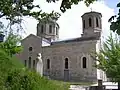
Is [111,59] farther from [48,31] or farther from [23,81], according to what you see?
[48,31]

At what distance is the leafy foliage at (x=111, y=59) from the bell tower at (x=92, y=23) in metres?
15.7

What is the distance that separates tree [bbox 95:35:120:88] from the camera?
16500 mm

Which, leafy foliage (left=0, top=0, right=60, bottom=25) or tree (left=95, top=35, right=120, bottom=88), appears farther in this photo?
tree (left=95, top=35, right=120, bottom=88)

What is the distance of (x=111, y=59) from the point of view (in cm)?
1803

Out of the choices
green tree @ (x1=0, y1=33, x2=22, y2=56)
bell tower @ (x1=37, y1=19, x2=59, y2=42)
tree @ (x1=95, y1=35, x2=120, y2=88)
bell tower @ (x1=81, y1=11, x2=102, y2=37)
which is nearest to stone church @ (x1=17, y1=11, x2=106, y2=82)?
bell tower @ (x1=81, y1=11, x2=102, y2=37)

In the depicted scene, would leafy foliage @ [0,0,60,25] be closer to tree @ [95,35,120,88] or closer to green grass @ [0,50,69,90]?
green grass @ [0,50,69,90]

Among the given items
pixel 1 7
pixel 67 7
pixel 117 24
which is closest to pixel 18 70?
pixel 1 7

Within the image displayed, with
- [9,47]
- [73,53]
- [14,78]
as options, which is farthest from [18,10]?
[73,53]

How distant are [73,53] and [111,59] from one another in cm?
1808

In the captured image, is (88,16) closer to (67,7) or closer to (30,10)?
(30,10)

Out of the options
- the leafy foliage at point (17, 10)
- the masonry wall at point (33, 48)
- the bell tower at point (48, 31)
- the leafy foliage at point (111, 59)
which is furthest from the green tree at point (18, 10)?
the bell tower at point (48, 31)

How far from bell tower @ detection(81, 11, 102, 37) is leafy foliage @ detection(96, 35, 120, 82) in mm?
15727

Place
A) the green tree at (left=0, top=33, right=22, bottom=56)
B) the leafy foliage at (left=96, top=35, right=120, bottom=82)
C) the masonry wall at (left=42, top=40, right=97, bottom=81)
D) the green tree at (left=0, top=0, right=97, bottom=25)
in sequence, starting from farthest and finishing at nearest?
the masonry wall at (left=42, top=40, right=97, bottom=81)
the leafy foliage at (left=96, top=35, right=120, bottom=82)
the green tree at (left=0, top=33, right=22, bottom=56)
the green tree at (left=0, top=0, right=97, bottom=25)

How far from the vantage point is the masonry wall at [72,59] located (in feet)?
112
